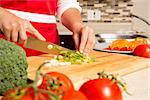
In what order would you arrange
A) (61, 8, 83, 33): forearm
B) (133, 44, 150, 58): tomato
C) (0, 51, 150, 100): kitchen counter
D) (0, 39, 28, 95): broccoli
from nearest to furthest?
(0, 39, 28, 95): broccoli
(0, 51, 150, 100): kitchen counter
(133, 44, 150, 58): tomato
(61, 8, 83, 33): forearm

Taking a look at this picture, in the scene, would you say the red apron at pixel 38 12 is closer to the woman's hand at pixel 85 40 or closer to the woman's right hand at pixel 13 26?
the woman's hand at pixel 85 40

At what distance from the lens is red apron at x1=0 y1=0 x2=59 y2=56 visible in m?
1.36

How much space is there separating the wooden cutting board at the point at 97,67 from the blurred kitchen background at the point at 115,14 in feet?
4.75

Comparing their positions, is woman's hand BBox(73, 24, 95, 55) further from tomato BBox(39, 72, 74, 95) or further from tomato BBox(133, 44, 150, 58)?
tomato BBox(39, 72, 74, 95)

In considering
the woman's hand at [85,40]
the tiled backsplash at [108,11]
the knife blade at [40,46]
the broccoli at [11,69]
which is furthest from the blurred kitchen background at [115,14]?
the broccoli at [11,69]

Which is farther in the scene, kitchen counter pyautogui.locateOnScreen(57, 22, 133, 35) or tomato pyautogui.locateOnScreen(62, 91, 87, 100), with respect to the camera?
kitchen counter pyautogui.locateOnScreen(57, 22, 133, 35)

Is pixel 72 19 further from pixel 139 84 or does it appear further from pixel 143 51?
Answer: pixel 139 84

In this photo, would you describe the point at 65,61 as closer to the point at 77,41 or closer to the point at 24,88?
the point at 77,41

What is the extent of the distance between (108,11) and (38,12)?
1442 mm

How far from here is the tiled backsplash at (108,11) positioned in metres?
2.76

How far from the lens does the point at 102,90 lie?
0.56 m

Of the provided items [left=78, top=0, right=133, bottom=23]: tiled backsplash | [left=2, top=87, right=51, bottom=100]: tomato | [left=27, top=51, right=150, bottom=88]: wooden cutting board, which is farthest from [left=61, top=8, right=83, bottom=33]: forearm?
[left=78, top=0, right=133, bottom=23]: tiled backsplash

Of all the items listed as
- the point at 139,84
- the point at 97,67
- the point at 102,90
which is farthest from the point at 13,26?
the point at 102,90

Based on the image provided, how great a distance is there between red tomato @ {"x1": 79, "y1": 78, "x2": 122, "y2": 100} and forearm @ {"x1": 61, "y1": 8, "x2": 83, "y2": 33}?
0.79m
